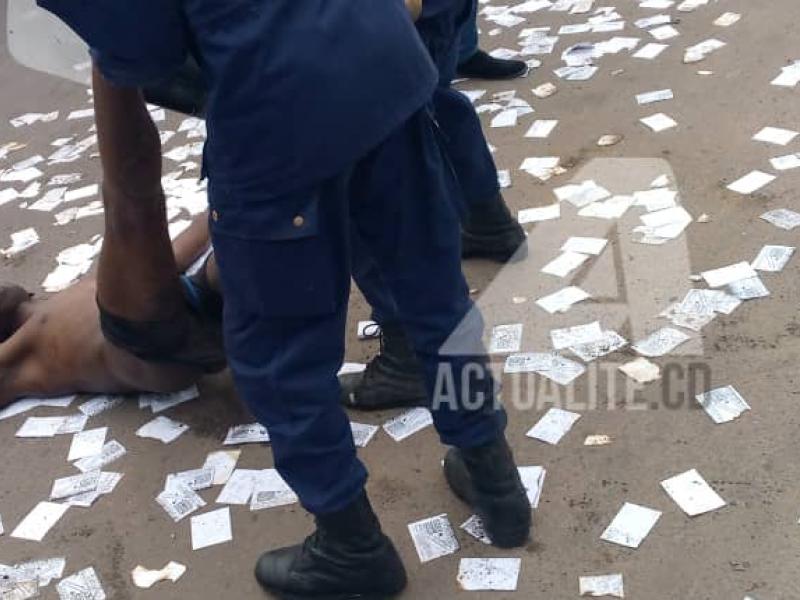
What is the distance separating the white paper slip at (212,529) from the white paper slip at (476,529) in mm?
549

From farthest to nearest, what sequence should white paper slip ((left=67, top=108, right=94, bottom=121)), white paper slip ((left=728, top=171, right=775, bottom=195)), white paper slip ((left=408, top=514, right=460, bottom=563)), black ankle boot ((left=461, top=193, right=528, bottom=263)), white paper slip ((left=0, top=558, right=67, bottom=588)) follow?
white paper slip ((left=67, top=108, right=94, bottom=121)) < white paper slip ((left=728, top=171, right=775, bottom=195)) < black ankle boot ((left=461, top=193, right=528, bottom=263)) < white paper slip ((left=0, top=558, right=67, bottom=588)) < white paper slip ((left=408, top=514, right=460, bottom=563))

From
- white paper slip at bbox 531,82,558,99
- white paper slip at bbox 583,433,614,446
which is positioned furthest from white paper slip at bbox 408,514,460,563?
white paper slip at bbox 531,82,558,99

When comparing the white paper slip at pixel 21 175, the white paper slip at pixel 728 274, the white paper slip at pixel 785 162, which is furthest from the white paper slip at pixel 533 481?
the white paper slip at pixel 21 175

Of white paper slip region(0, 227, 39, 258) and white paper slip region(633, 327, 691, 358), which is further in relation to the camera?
white paper slip region(0, 227, 39, 258)

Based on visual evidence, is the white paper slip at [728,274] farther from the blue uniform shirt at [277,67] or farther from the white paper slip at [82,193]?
the white paper slip at [82,193]

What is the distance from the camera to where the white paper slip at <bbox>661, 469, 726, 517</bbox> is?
2043 mm

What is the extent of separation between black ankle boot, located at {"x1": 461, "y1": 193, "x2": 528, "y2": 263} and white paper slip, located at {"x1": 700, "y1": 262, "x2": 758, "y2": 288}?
0.57m

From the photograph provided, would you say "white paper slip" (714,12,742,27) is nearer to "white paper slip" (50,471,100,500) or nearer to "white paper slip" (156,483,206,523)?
"white paper slip" (156,483,206,523)

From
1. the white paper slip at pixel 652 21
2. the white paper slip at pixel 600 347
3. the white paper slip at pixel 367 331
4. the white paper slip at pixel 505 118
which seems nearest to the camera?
the white paper slip at pixel 600 347

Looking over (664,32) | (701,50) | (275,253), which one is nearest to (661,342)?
(275,253)

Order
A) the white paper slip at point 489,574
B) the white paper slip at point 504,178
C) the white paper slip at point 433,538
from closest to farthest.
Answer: the white paper slip at point 489,574 → the white paper slip at point 433,538 → the white paper slip at point 504,178

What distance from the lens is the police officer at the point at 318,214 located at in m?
1.36

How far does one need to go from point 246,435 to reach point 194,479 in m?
0.18

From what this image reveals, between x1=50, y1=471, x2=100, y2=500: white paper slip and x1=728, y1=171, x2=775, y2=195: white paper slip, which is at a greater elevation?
x1=728, y1=171, x2=775, y2=195: white paper slip
